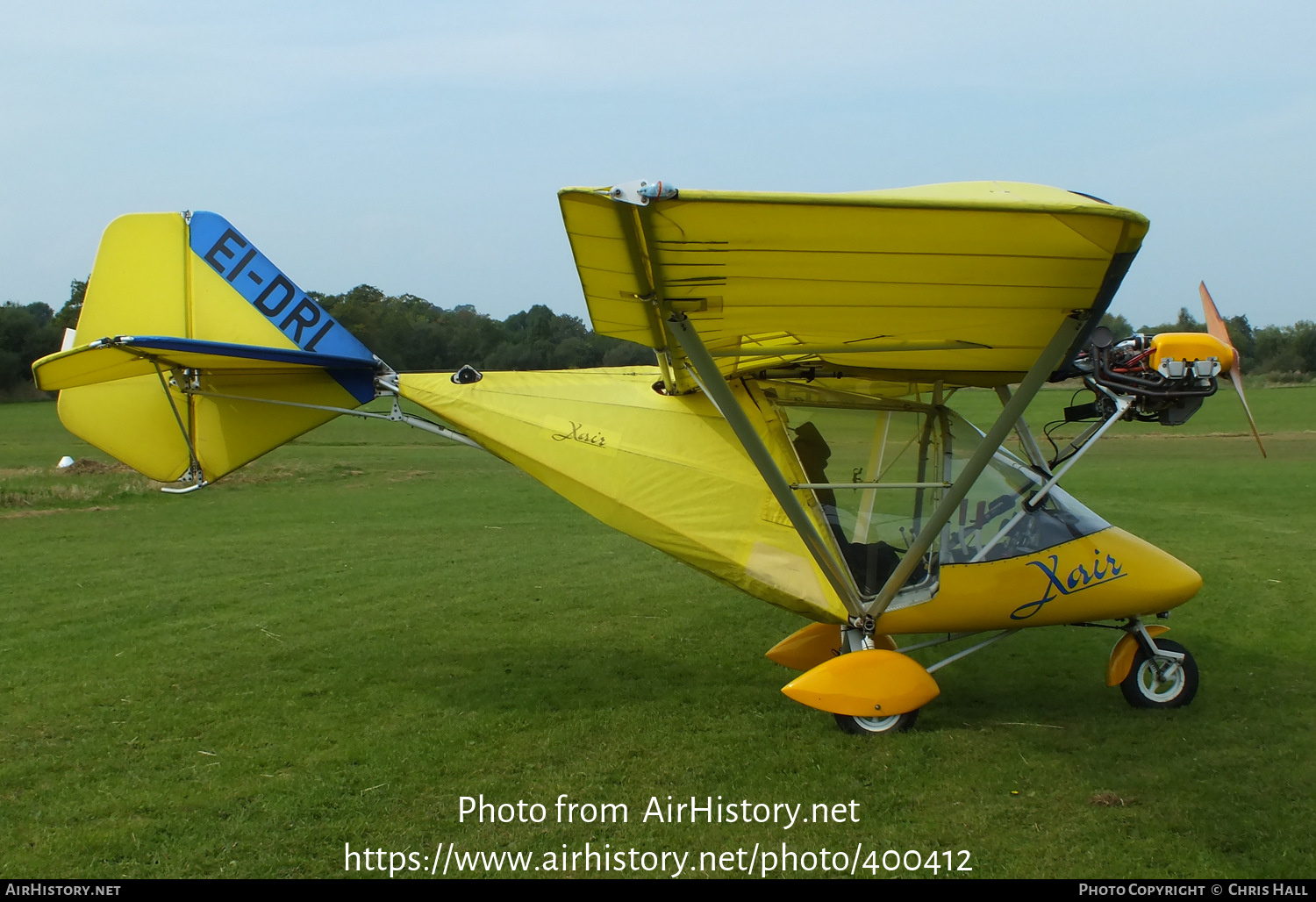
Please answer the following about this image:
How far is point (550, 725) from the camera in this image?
5.80m

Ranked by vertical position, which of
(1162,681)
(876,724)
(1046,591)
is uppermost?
(1046,591)

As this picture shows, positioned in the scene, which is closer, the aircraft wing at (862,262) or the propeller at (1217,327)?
the aircraft wing at (862,262)

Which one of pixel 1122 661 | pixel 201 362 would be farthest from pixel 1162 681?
Answer: pixel 201 362

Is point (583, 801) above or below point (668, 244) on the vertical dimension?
below

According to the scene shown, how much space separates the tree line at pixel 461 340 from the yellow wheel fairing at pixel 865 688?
636 cm

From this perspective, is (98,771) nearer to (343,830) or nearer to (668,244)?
(343,830)

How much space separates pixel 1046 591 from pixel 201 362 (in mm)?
5729

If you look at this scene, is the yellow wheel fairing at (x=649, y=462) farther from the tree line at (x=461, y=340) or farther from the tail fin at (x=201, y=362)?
the tree line at (x=461, y=340)

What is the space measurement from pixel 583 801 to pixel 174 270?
4.73 meters

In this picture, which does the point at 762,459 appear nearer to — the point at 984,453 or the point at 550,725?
the point at 984,453

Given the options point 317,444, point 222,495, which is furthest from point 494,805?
point 317,444

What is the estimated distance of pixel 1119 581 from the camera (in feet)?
19.2

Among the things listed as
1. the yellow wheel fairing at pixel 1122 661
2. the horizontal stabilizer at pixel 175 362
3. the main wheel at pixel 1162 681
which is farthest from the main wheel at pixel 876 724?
the horizontal stabilizer at pixel 175 362

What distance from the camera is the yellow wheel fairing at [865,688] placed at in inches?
208
